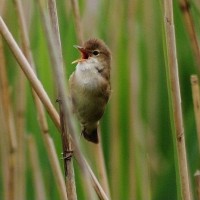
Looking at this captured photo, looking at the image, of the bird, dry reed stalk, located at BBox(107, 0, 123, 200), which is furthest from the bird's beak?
dry reed stalk, located at BBox(107, 0, 123, 200)

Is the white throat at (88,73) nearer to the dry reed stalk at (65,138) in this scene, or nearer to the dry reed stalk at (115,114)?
the dry reed stalk at (115,114)

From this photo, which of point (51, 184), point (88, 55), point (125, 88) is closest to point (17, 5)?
point (88, 55)

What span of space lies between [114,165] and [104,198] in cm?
32

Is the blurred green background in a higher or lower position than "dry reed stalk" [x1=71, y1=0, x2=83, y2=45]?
lower

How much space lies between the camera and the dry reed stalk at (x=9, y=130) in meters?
1.79

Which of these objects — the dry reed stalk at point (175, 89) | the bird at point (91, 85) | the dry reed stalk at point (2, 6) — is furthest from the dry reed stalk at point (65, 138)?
the dry reed stalk at point (2, 6)

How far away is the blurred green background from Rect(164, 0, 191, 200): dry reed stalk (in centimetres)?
24

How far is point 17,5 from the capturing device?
1.66 metres

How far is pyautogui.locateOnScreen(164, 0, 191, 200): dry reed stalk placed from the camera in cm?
143

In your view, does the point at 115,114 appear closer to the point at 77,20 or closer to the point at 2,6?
the point at 77,20

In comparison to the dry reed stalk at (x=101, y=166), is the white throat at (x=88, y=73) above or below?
above

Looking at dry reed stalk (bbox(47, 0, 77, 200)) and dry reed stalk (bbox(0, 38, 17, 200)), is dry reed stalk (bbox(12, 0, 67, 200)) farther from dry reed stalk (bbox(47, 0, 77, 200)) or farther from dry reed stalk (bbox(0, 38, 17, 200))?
dry reed stalk (bbox(47, 0, 77, 200))

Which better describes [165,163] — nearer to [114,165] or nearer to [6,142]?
[114,165]

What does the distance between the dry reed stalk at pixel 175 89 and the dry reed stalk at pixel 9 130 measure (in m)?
0.54
